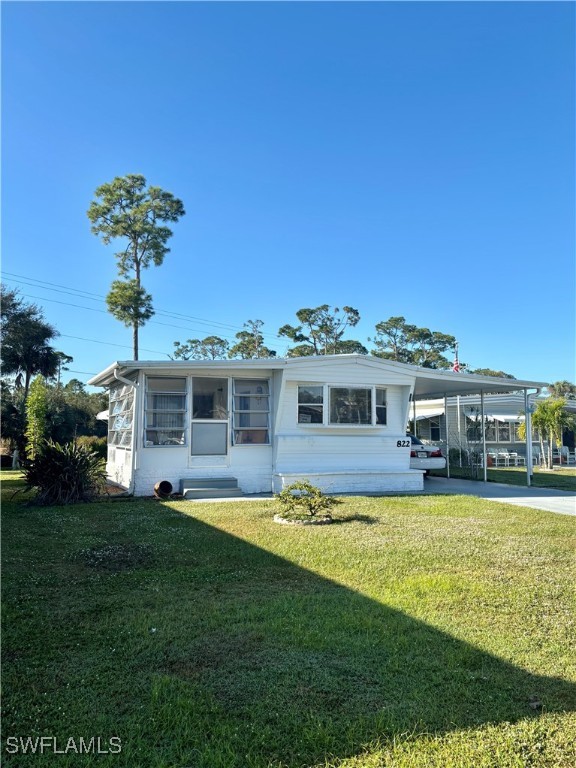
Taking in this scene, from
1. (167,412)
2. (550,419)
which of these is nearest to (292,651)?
(167,412)

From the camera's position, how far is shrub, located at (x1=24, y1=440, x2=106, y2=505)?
31.7ft

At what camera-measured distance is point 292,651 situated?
130 inches

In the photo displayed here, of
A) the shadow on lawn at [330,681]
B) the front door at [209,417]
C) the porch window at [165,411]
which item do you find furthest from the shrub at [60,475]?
the shadow on lawn at [330,681]

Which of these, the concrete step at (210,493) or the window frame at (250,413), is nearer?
the concrete step at (210,493)

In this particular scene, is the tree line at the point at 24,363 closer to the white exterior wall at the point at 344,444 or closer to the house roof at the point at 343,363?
the house roof at the point at 343,363

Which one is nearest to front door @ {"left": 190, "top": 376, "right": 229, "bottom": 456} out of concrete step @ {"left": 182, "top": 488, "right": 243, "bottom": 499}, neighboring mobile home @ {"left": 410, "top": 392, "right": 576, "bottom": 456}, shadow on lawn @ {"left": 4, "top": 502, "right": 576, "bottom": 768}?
concrete step @ {"left": 182, "top": 488, "right": 243, "bottom": 499}

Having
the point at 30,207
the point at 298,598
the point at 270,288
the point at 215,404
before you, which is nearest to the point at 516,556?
the point at 298,598

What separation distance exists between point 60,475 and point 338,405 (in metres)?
6.33

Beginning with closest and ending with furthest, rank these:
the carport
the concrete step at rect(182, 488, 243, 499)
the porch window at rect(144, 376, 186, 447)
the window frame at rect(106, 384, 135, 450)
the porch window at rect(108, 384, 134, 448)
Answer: the concrete step at rect(182, 488, 243, 499) < the porch window at rect(144, 376, 186, 447) < the window frame at rect(106, 384, 135, 450) < the porch window at rect(108, 384, 134, 448) < the carport

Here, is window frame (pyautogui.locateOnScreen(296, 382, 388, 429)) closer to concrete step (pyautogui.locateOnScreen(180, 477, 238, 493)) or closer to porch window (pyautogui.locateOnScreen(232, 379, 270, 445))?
porch window (pyautogui.locateOnScreen(232, 379, 270, 445))

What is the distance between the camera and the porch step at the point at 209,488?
10805 millimetres

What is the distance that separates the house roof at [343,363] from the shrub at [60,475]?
204 centimetres
